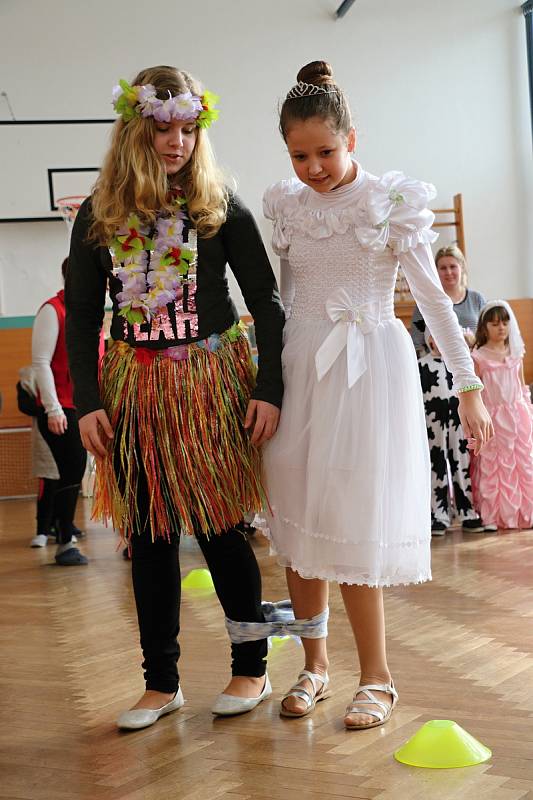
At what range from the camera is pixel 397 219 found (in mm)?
2111

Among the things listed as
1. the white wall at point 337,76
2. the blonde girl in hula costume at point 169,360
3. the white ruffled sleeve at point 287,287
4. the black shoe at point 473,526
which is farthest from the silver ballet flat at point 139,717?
the white wall at point 337,76

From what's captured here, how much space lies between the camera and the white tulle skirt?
2088mm

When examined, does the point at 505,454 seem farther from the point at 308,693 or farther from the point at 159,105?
the point at 159,105

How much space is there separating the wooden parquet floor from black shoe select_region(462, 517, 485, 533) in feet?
3.06

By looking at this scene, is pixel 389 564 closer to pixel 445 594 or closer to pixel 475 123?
pixel 445 594

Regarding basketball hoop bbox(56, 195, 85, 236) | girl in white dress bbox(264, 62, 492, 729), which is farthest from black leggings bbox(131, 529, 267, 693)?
basketball hoop bbox(56, 195, 85, 236)

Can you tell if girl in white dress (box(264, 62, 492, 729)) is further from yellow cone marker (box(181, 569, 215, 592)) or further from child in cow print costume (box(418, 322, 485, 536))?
child in cow print costume (box(418, 322, 485, 536))

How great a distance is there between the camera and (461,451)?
16.5 ft

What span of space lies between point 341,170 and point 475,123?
770 centimetres

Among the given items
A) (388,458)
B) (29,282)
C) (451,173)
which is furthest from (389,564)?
(451,173)

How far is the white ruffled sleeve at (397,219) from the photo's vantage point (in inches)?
83.1

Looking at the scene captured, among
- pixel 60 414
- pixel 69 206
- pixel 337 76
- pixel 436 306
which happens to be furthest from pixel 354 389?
pixel 337 76

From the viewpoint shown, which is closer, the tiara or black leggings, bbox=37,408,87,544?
the tiara

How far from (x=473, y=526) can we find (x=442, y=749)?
123 inches
